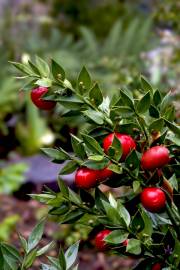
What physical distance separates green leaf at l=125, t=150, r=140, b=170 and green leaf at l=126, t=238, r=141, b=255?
12cm

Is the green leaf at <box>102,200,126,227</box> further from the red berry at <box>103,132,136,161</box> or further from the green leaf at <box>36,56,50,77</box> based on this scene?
the green leaf at <box>36,56,50,77</box>

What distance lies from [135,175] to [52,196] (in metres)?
0.15

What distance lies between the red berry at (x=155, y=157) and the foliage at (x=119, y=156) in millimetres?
20

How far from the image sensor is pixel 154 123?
3.39 feet

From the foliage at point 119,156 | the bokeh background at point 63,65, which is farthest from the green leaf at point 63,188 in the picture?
the bokeh background at point 63,65

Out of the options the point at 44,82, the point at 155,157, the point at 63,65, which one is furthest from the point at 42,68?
the point at 63,65

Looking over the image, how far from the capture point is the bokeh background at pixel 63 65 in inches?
127

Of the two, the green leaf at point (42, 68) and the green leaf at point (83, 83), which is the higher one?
the green leaf at point (42, 68)

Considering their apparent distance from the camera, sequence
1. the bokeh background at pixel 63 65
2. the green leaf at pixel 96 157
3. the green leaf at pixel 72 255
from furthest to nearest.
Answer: the bokeh background at pixel 63 65
the green leaf at pixel 72 255
the green leaf at pixel 96 157

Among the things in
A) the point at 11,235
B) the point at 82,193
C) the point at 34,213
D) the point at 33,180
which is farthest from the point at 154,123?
the point at 33,180

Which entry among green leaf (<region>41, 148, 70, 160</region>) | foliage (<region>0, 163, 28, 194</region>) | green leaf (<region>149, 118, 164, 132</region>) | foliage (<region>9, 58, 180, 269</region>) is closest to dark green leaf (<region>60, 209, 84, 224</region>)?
foliage (<region>9, 58, 180, 269</region>)

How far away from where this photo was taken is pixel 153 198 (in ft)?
3.31

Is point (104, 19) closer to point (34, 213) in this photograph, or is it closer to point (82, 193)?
point (34, 213)

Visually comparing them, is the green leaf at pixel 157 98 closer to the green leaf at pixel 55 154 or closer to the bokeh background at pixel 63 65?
the green leaf at pixel 55 154
